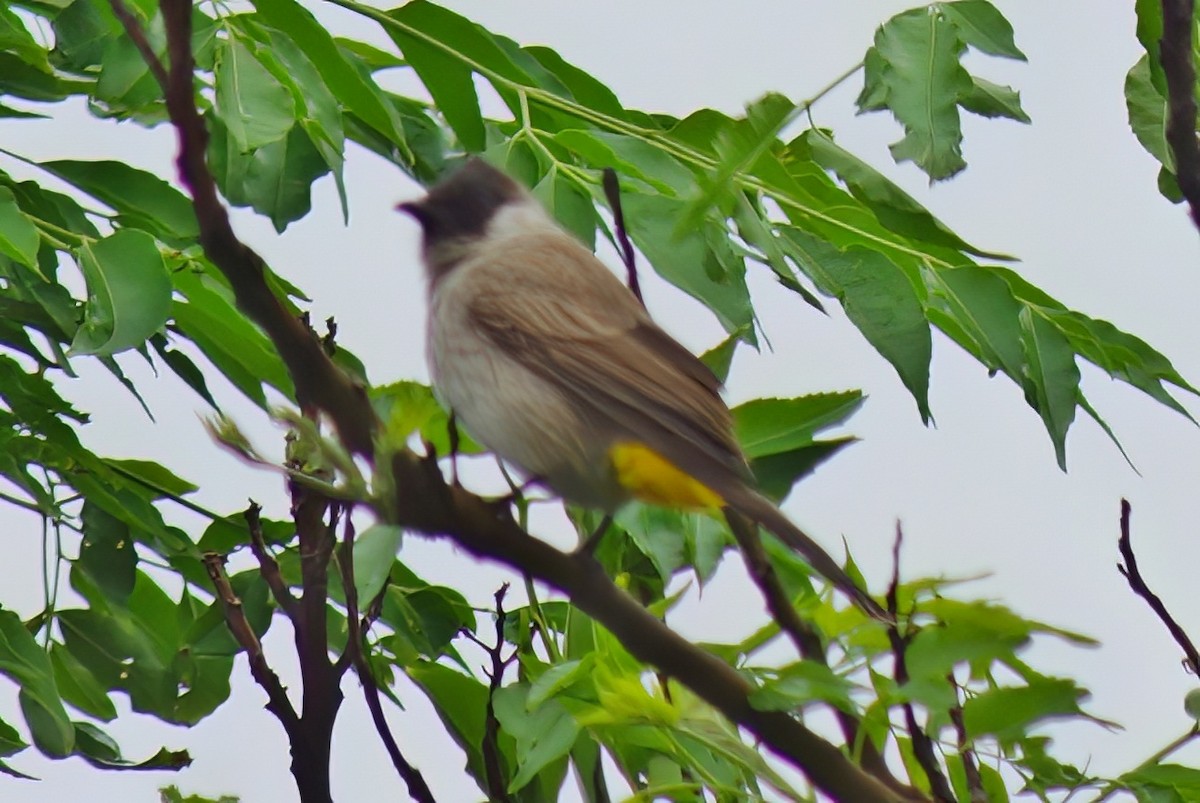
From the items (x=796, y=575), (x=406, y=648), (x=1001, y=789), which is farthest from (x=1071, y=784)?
(x=406, y=648)

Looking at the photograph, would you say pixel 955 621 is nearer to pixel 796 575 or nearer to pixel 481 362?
pixel 796 575

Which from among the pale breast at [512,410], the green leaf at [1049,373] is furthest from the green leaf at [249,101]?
the green leaf at [1049,373]

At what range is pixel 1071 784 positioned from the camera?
1.16 meters

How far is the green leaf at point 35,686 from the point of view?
1.55 metres

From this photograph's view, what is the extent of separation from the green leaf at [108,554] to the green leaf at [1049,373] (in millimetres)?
928

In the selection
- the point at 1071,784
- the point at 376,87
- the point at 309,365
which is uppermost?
the point at 376,87

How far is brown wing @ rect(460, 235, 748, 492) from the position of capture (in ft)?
5.64

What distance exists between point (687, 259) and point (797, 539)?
30cm

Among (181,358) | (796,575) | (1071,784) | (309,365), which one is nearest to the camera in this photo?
(309,365)

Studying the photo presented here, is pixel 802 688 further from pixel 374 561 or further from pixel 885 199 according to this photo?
pixel 885 199

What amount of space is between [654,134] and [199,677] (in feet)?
2.52

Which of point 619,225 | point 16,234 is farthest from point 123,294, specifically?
point 619,225

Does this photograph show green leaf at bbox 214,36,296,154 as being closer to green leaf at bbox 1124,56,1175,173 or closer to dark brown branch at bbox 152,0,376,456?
dark brown branch at bbox 152,0,376,456

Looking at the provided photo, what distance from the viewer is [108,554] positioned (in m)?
1.71
